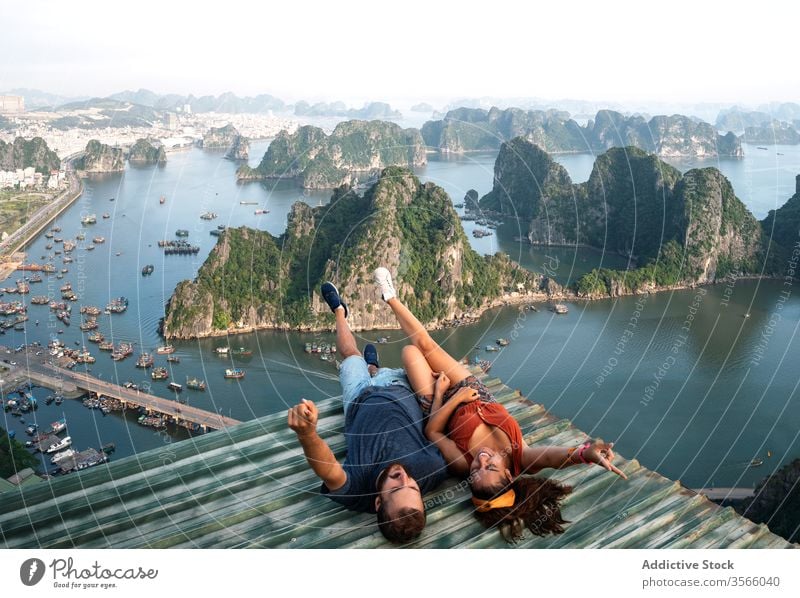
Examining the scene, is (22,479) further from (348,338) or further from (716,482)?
(716,482)

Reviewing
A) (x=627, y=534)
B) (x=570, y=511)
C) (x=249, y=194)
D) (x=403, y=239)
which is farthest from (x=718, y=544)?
(x=249, y=194)

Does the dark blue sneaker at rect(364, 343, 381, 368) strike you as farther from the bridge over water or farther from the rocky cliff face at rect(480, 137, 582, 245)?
the rocky cliff face at rect(480, 137, 582, 245)

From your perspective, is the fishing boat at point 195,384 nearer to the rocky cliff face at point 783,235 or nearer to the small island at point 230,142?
the rocky cliff face at point 783,235

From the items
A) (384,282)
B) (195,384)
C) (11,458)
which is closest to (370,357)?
(384,282)

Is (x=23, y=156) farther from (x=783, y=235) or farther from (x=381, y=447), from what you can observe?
(x=381, y=447)

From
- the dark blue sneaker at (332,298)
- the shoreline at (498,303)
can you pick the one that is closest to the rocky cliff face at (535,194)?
the shoreline at (498,303)
